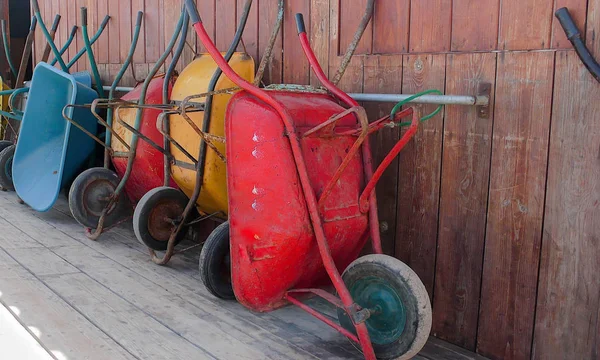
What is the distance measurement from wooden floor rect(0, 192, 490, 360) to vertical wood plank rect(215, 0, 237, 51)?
1169 mm

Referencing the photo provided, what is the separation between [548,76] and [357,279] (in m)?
0.86

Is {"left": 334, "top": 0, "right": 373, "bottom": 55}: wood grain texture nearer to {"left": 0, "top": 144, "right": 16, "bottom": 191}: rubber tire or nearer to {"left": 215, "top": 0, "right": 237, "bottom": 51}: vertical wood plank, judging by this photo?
{"left": 215, "top": 0, "right": 237, "bottom": 51}: vertical wood plank

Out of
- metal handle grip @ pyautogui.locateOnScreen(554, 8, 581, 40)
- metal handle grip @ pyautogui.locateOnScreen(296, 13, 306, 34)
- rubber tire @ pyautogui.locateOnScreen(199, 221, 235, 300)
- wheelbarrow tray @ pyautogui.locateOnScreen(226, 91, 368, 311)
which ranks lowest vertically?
rubber tire @ pyautogui.locateOnScreen(199, 221, 235, 300)

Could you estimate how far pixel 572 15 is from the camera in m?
1.75

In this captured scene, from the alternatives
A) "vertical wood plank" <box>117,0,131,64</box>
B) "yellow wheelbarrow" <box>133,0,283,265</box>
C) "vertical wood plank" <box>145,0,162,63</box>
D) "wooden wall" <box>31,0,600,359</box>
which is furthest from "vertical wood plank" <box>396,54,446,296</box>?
"vertical wood plank" <box>117,0,131,64</box>

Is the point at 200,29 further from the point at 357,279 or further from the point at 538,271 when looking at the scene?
the point at 538,271

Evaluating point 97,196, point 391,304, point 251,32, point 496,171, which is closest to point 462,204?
point 496,171

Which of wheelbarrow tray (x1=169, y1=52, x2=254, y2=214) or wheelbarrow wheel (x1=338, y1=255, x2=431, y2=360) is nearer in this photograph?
wheelbarrow wheel (x1=338, y1=255, x2=431, y2=360)

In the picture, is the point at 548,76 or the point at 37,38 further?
the point at 37,38

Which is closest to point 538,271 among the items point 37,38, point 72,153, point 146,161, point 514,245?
point 514,245

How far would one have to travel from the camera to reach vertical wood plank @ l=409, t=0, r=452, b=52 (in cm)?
209

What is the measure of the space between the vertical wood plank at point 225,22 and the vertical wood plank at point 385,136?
3.48 ft

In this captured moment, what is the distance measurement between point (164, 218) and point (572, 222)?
195 cm

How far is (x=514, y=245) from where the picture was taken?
6.39 ft
